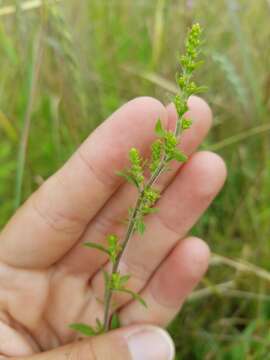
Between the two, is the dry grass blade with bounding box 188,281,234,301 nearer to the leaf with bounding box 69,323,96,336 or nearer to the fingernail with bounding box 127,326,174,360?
the fingernail with bounding box 127,326,174,360

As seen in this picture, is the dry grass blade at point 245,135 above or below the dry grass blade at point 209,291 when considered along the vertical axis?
above

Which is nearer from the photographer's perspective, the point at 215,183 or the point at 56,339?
the point at 215,183

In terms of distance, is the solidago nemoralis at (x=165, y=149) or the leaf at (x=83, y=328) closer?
the solidago nemoralis at (x=165, y=149)

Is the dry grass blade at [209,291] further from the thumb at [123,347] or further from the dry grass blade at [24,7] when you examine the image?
the dry grass blade at [24,7]

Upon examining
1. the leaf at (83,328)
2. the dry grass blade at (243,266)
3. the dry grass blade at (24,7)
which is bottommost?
the dry grass blade at (243,266)

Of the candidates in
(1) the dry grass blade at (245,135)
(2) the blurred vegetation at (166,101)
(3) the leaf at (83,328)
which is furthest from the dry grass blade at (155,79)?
(3) the leaf at (83,328)

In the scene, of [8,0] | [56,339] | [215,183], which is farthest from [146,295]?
[8,0]

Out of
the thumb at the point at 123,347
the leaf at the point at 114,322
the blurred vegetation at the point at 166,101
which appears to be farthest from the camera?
the blurred vegetation at the point at 166,101

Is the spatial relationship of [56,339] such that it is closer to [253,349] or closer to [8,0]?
[253,349]
